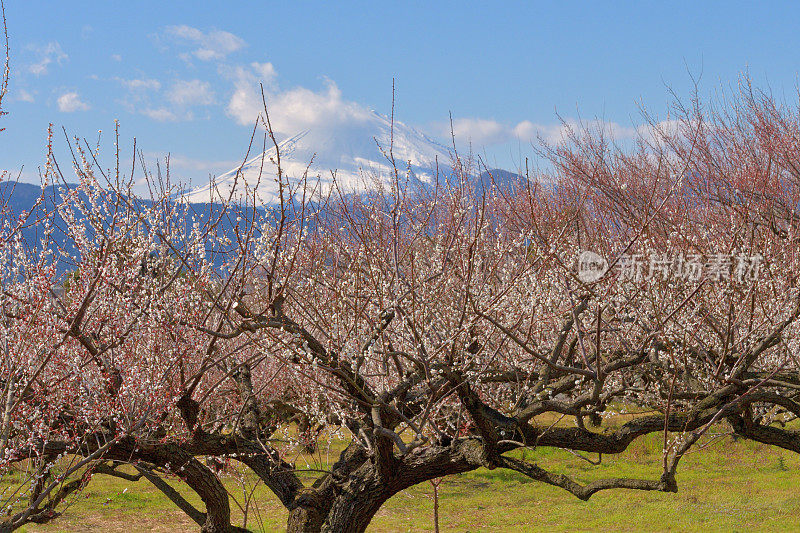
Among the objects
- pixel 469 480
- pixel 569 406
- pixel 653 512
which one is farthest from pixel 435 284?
pixel 469 480

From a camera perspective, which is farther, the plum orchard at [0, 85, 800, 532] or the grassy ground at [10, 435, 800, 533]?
the grassy ground at [10, 435, 800, 533]

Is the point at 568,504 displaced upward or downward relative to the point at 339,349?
downward

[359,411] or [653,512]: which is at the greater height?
[359,411]

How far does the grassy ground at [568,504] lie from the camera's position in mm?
13391

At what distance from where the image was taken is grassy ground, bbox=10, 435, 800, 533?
43.9 ft

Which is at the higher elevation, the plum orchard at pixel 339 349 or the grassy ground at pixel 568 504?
the plum orchard at pixel 339 349

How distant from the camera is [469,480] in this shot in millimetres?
17984

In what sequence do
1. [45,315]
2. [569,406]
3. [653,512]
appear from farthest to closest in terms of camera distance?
[653,512], [569,406], [45,315]

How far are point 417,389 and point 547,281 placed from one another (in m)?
1.99

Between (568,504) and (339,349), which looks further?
(568,504)

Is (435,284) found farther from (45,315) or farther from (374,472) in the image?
(45,315)

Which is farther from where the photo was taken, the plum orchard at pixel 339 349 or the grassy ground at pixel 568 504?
the grassy ground at pixel 568 504

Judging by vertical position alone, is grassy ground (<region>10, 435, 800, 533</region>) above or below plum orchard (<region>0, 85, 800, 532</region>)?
below

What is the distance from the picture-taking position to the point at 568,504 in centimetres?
1525
